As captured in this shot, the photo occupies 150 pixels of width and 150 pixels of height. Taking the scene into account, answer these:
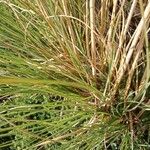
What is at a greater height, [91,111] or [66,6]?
[66,6]

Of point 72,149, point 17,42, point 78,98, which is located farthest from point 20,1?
point 72,149

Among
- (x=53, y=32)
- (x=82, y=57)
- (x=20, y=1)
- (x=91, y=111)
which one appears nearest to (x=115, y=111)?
(x=91, y=111)

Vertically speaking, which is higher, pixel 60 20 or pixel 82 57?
pixel 60 20

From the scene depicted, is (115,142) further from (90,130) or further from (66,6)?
(66,6)

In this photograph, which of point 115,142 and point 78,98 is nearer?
point 78,98

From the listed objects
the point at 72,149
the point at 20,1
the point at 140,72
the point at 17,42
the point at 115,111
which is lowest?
the point at 72,149

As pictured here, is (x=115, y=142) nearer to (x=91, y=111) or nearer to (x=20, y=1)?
(x=91, y=111)
